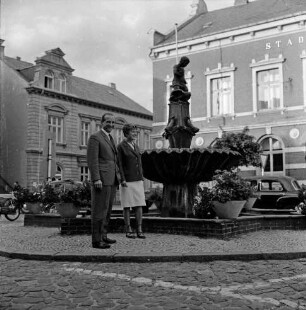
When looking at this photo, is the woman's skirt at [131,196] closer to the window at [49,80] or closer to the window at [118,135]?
the window at [49,80]

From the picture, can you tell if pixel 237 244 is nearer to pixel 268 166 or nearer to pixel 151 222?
pixel 151 222

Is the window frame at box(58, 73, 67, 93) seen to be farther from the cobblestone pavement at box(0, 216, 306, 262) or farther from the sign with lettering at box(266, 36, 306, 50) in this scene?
the cobblestone pavement at box(0, 216, 306, 262)

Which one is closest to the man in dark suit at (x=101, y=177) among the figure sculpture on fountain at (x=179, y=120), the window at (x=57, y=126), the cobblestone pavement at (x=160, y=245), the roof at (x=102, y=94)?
the cobblestone pavement at (x=160, y=245)

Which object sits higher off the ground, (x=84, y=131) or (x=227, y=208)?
(x=84, y=131)

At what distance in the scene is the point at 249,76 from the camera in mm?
26188

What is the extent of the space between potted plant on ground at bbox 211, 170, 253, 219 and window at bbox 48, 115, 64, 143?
29190 mm

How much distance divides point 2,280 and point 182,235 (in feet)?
12.9

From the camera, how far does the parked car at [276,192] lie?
13867 millimetres

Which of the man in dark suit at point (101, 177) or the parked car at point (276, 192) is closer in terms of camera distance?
the man in dark suit at point (101, 177)

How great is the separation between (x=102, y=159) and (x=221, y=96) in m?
21.3

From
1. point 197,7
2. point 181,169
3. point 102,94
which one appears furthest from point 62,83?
point 181,169

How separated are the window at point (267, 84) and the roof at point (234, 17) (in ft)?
8.15

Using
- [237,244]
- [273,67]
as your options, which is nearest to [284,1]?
[273,67]

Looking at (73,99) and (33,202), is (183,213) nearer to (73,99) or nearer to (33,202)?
(33,202)
